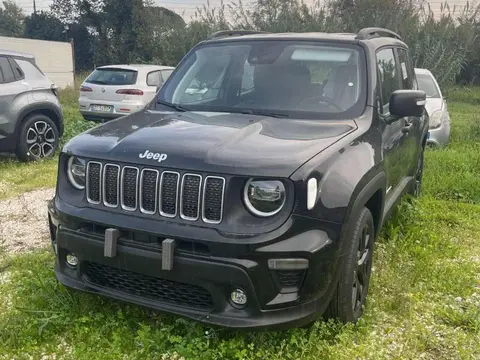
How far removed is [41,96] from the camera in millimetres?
8188

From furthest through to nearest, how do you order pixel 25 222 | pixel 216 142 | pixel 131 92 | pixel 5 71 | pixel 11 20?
pixel 11 20, pixel 131 92, pixel 5 71, pixel 25 222, pixel 216 142

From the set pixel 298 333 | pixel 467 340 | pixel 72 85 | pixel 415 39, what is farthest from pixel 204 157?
pixel 72 85

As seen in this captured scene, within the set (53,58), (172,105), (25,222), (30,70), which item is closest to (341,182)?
(172,105)

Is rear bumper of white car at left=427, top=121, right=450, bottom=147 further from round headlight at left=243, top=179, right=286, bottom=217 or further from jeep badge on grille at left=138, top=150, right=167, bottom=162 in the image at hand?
jeep badge on grille at left=138, top=150, right=167, bottom=162

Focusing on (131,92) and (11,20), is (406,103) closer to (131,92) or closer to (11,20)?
(131,92)

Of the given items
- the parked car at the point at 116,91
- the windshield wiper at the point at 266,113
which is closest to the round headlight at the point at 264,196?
the windshield wiper at the point at 266,113

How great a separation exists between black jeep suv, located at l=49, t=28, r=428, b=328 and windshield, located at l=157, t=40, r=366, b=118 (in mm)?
21

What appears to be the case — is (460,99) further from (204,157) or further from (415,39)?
(204,157)

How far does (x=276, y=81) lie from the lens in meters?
3.83

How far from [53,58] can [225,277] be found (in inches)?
816

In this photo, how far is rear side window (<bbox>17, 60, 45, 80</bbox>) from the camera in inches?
321

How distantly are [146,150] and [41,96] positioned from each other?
6.06 m

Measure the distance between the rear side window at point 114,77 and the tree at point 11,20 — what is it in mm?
35968

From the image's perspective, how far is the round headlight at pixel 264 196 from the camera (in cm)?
260
